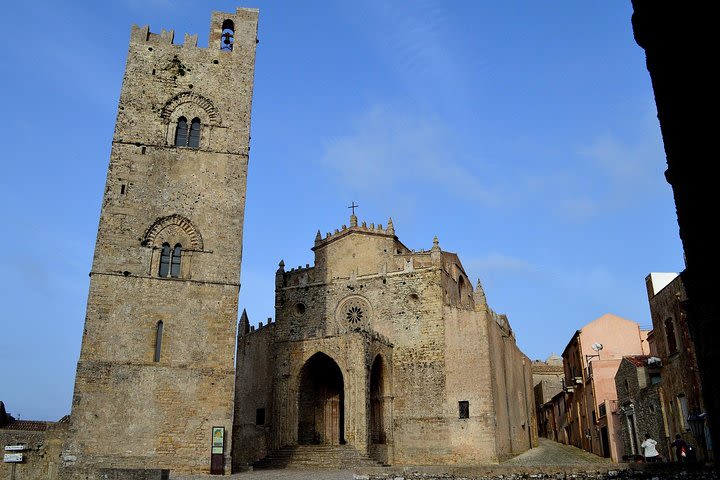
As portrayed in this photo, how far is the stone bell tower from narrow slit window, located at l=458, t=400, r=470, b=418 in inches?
524

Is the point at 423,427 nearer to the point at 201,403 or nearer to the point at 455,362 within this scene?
the point at 455,362

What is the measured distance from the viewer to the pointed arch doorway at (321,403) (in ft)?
102

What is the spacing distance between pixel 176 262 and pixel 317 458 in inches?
429

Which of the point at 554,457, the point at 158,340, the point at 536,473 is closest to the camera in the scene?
the point at 536,473

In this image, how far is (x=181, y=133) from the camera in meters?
24.7

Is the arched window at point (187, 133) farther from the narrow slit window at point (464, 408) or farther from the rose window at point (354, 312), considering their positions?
the narrow slit window at point (464, 408)

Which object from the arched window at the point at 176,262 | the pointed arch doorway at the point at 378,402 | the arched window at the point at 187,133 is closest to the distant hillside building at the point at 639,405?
the pointed arch doorway at the point at 378,402

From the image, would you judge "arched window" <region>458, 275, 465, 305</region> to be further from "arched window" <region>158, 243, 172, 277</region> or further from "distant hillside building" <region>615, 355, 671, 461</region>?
"arched window" <region>158, 243, 172, 277</region>

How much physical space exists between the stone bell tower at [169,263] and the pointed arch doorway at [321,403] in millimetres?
9500

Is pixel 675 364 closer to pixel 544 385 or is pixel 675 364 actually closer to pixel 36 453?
pixel 36 453

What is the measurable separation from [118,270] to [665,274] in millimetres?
22442

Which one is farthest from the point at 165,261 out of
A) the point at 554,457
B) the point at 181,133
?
the point at 554,457

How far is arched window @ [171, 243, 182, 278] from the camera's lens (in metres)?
23.0

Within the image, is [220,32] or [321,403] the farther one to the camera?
[321,403]
